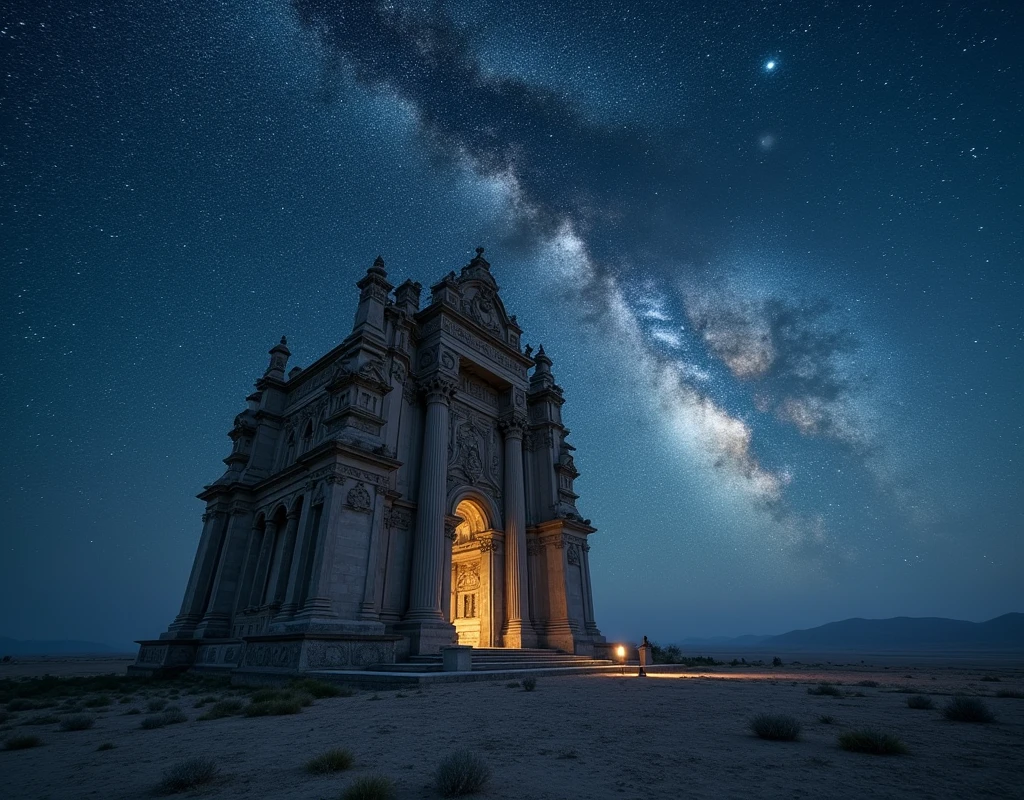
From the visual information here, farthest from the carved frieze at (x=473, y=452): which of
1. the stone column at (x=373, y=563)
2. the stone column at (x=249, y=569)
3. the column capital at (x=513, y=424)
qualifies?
the stone column at (x=249, y=569)

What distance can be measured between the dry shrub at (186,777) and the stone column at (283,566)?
16754 millimetres

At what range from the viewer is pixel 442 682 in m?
12.9

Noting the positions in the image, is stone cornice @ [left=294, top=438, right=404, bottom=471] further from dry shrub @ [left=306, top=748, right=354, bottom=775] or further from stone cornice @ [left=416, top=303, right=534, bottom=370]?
dry shrub @ [left=306, top=748, right=354, bottom=775]

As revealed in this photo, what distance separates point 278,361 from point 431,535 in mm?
16311

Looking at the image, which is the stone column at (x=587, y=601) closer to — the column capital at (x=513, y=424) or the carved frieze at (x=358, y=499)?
the column capital at (x=513, y=424)

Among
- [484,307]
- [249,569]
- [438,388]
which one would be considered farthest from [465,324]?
[249,569]

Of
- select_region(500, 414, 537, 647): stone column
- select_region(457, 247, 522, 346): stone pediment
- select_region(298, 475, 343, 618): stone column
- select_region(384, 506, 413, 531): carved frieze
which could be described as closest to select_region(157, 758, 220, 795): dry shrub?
select_region(298, 475, 343, 618): stone column

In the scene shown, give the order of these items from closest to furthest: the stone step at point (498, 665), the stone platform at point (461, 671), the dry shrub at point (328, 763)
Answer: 1. the dry shrub at point (328, 763)
2. the stone platform at point (461, 671)
3. the stone step at point (498, 665)

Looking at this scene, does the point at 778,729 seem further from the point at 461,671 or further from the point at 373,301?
the point at 373,301

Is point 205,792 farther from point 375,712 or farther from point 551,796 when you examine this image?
point 375,712

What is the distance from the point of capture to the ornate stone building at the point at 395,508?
17.9 metres

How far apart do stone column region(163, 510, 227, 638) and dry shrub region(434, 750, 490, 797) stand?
81.3 ft

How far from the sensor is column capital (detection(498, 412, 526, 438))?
2773 cm

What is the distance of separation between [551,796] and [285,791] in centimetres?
233
